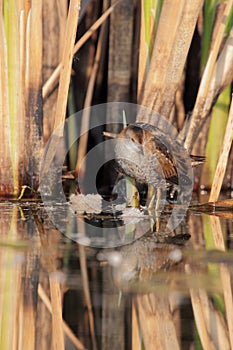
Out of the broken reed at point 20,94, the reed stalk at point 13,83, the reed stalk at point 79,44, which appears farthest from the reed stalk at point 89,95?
the reed stalk at point 13,83

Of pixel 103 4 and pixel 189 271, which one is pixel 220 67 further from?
pixel 189 271

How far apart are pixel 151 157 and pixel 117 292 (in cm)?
174

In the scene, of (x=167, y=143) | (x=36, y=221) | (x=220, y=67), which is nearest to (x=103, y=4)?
(x=220, y=67)

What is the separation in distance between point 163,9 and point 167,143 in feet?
2.54

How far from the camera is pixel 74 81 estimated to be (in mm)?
4973

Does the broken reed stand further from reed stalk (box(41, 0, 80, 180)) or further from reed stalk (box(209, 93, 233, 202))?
reed stalk (box(209, 93, 233, 202))

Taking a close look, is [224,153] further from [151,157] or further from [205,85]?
[205,85]

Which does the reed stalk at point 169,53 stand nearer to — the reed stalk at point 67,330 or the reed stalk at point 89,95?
the reed stalk at point 89,95

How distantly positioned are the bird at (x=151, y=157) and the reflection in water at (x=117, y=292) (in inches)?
27.0

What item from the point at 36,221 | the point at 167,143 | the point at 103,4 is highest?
the point at 103,4

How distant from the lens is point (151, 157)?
13.1ft

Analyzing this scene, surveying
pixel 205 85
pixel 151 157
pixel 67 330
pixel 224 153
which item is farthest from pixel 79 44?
pixel 67 330

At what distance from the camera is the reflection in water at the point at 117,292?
1916 millimetres

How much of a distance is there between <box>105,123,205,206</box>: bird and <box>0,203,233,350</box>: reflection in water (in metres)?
0.69
